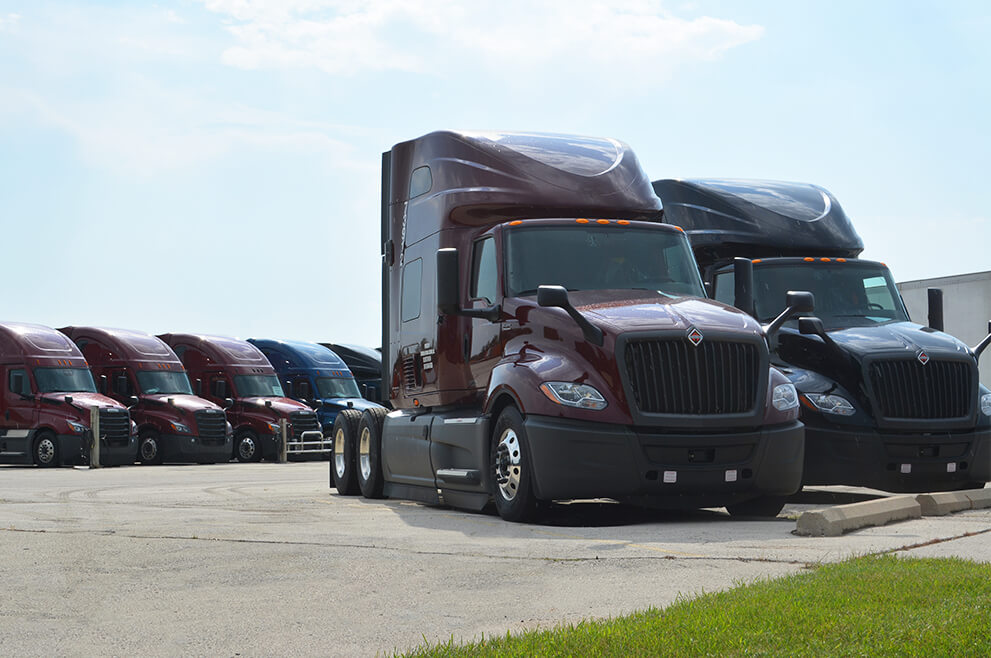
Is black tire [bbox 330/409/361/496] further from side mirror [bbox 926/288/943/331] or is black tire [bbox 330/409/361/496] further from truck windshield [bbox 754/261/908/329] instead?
side mirror [bbox 926/288/943/331]

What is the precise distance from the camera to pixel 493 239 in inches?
445

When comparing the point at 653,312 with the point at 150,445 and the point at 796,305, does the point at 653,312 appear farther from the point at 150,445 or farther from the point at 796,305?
the point at 150,445

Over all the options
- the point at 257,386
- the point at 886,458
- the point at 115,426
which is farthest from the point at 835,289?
the point at 257,386

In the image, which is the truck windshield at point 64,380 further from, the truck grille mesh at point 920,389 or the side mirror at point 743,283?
the truck grille mesh at point 920,389

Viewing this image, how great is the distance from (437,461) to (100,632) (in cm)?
682

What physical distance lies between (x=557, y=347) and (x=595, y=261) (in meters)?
1.38

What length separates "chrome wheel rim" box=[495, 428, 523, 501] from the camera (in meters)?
10.1

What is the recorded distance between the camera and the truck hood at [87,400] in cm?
2795

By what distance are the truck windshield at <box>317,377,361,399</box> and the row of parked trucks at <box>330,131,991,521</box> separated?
20.3 m

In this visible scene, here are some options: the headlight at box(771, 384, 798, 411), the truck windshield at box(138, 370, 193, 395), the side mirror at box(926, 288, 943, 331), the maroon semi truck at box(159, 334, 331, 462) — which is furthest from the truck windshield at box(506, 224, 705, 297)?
the maroon semi truck at box(159, 334, 331, 462)

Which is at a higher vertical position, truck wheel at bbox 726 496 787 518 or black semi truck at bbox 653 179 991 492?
black semi truck at bbox 653 179 991 492

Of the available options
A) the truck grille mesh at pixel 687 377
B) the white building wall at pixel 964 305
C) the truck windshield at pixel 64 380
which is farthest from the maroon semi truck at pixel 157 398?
the truck grille mesh at pixel 687 377

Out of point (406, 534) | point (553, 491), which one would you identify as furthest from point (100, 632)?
point (553, 491)

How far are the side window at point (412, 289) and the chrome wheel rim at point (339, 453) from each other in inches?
111
